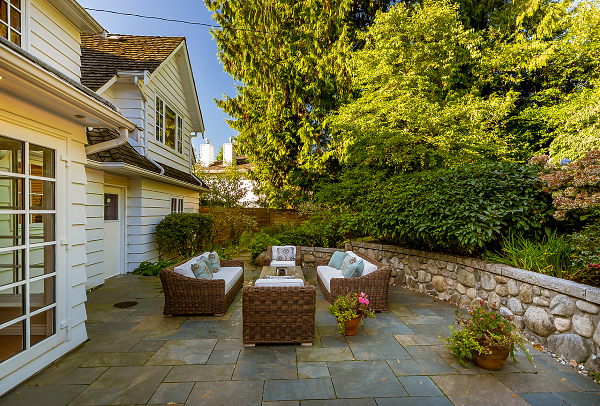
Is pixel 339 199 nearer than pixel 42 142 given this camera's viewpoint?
No

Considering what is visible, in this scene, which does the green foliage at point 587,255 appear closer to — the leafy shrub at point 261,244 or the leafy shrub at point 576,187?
the leafy shrub at point 576,187

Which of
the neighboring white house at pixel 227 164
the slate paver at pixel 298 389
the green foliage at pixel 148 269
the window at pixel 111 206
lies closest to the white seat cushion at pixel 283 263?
the green foliage at pixel 148 269

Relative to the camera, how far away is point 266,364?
10.1 ft

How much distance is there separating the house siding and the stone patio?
3.88m

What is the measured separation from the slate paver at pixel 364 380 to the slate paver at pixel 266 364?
43 centimetres

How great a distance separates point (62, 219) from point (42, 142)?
86 centimetres

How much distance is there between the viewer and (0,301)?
2.54 m

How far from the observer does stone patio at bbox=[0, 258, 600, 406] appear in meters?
2.51

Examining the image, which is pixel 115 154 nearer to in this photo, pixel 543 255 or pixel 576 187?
pixel 543 255

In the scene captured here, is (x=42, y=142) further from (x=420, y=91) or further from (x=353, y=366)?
(x=420, y=91)

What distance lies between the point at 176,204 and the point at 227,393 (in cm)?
801

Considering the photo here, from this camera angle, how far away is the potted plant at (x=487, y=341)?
2.91m

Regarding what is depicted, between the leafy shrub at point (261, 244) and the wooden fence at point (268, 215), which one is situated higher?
the wooden fence at point (268, 215)

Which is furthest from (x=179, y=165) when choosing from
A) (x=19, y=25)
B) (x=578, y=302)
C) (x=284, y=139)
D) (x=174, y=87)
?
(x=578, y=302)
